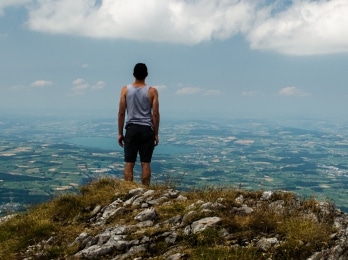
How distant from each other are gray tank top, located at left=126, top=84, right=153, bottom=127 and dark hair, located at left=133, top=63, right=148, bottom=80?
1.12 ft

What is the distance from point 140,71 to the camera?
1042 centimetres

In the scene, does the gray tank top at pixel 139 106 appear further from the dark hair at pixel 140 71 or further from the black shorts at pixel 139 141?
the dark hair at pixel 140 71

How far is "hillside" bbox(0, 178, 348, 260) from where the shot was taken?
6.15 m

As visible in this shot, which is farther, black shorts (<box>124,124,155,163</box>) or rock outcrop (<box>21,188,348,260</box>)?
black shorts (<box>124,124,155,163</box>)

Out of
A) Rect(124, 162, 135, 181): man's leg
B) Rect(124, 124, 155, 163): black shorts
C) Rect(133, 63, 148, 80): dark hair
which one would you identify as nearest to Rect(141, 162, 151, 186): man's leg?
Rect(124, 124, 155, 163): black shorts

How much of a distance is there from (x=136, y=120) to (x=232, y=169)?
162050mm

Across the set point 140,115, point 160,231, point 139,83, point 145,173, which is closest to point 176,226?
point 160,231

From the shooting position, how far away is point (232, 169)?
169 m

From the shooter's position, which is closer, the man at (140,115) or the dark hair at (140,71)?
the dark hair at (140,71)

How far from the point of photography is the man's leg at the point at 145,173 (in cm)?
1102

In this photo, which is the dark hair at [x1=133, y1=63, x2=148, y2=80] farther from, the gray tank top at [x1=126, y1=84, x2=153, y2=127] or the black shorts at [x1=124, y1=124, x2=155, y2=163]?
the black shorts at [x1=124, y1=124, x2=155, y2=163]

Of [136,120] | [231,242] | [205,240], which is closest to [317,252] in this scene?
[231,242]

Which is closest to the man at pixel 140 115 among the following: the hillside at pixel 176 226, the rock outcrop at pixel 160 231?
the hillside at pixel 176 226

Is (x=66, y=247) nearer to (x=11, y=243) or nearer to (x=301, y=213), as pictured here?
(x=11, y=243)
